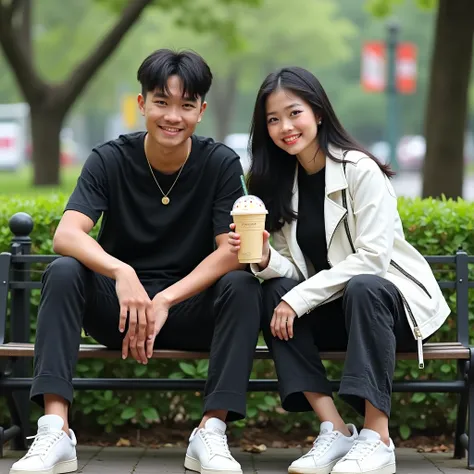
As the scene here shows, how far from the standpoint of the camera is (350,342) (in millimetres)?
3963

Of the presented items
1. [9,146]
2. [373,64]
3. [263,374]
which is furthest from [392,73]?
[9,146]

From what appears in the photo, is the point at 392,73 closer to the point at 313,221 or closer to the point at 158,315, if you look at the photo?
the point at 313,221

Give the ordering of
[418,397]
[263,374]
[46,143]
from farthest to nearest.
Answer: [46,143]
[263,374]
[418,397]

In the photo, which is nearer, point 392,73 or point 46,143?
point 46,143

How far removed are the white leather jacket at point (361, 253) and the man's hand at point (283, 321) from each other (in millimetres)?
27

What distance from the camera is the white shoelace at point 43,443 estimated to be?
386 centimetres

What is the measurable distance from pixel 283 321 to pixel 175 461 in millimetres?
909

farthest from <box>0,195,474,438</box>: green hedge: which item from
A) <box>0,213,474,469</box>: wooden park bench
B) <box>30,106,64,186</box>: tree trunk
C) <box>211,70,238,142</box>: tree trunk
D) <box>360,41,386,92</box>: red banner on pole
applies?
<box>211,70,238,142</box>: tree trunk

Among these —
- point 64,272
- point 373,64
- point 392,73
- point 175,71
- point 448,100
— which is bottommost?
point 64,272

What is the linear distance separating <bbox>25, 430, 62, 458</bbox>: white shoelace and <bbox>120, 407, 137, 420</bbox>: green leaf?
3.44 ft

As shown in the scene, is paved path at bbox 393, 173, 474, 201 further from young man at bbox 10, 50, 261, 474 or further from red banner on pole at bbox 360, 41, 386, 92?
young man at bbox 10, 50, 261, 474

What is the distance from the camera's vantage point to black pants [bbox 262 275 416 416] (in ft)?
12.9

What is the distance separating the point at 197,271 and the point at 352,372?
0.80 meters

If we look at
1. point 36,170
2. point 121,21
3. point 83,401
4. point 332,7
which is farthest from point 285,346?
point 332,7
